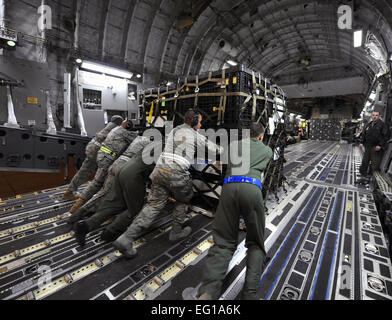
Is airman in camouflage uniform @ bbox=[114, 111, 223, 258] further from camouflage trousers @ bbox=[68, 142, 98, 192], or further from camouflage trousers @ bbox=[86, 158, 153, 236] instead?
camouflage trousers @ bbox=[68, 142, 98, 192]


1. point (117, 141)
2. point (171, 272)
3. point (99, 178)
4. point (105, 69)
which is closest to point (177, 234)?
point (171, 272)

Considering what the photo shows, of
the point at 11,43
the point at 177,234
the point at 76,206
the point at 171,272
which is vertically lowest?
the point at 171,272

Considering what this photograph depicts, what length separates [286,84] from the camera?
20000 mm

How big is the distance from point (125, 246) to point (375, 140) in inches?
271

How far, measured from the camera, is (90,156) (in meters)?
3.94

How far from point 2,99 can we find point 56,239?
5305mm

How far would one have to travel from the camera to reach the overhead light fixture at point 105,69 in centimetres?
745

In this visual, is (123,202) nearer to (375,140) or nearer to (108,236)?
(108,236)

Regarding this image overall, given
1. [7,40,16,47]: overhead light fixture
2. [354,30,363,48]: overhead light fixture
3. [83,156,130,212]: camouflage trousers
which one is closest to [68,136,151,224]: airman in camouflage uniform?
[83,156,130,212]: camouflage trousers

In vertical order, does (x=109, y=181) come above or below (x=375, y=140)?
below

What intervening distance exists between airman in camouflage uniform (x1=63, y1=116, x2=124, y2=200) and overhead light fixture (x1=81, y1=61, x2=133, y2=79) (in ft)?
17.4

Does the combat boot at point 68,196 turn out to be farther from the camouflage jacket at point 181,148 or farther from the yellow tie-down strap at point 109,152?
the camouflage jacket at point 181,148

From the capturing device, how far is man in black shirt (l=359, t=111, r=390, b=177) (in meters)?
4.95
